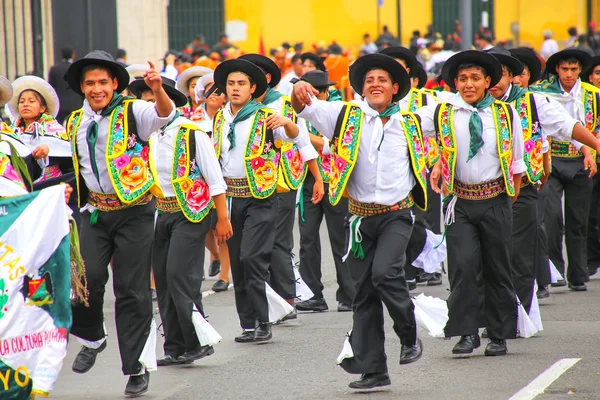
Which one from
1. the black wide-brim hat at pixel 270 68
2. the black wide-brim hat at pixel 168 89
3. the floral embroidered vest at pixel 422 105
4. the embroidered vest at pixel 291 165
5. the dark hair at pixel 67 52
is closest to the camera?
the black wide-brim hat at pixel 168 89

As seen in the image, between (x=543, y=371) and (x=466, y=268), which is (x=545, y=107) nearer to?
(x=466, y=268)

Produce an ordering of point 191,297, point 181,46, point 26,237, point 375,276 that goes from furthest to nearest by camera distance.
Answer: point 181,46 → point 191,297 → point 375,276 → point 26,237

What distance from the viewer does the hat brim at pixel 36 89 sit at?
32.2 feet

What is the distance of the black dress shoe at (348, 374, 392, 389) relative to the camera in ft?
24.7

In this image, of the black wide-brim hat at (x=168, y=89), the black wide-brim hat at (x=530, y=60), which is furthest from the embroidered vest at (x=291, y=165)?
the black wide-brim hat at (x=530, y=60)

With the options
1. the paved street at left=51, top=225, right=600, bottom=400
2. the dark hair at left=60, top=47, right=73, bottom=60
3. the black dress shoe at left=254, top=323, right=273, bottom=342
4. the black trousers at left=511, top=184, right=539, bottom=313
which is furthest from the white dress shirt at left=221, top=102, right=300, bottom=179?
the dark hair at left=60, top=47, right=73, bottom=60

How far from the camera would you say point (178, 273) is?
8414mm

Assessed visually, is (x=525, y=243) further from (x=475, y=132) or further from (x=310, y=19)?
(x=310, y=19)

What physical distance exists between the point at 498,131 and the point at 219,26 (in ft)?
108

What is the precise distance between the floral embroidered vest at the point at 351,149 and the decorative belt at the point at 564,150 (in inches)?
159

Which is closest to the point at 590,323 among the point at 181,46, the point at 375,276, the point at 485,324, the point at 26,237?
the point at 485,324

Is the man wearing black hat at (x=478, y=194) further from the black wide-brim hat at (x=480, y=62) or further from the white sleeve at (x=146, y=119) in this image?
the white sleeve at (x=146, y=119)

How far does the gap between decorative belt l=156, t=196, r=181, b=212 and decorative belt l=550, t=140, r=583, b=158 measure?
4.59 m

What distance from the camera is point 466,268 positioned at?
28.0ft
